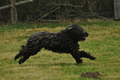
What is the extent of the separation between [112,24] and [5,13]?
20.5 ft

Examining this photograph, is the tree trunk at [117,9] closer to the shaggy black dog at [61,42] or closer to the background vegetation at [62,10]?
the background vegetation at [62,10]

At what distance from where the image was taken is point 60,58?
12117 millimetres

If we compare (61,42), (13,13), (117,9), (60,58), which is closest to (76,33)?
(61,42)

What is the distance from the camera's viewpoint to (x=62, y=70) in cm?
973

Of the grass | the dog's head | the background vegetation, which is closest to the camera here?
the grass

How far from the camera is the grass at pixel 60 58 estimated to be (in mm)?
9164

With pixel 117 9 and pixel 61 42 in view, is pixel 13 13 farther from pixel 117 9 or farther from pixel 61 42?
pixel 61 42

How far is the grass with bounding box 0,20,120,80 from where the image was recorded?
9.16 metres

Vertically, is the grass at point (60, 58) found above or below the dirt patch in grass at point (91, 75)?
below

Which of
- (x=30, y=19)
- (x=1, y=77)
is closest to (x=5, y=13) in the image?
(x=30, y=19)

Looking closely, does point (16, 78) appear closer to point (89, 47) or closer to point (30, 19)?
point (89, 47)

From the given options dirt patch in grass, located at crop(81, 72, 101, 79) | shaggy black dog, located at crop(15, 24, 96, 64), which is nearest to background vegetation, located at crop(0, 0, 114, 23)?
shaggy black dog, located at crop(15, 24, 96, 64)

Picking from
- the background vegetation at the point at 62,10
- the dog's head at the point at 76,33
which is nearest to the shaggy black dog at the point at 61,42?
the dog's head at the point at 76,33

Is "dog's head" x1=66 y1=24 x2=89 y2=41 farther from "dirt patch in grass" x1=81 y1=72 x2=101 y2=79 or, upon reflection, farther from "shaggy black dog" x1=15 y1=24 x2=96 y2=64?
"dirt patch in grass" x1=81 y1=72 x2=101 y2=79
